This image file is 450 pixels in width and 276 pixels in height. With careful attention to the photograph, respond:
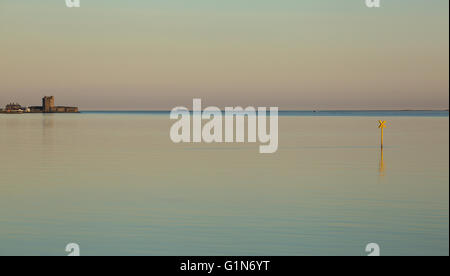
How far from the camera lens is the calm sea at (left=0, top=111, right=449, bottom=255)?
15.8 metres

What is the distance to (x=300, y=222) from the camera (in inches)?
729

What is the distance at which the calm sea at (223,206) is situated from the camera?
15.8 metres

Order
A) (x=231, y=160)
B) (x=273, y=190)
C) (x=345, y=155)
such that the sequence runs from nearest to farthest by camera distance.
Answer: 1. (x=273, y=190)
2. (x=231, y=160)
3. (x=345, y=155)

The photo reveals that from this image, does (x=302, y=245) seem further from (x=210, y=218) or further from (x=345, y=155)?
(x=345, y=155)

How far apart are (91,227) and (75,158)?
22942mm

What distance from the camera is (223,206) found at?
21.6m

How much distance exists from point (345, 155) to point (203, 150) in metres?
11.5

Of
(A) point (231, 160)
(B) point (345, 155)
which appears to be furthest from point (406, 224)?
(B) point (345, 155)
